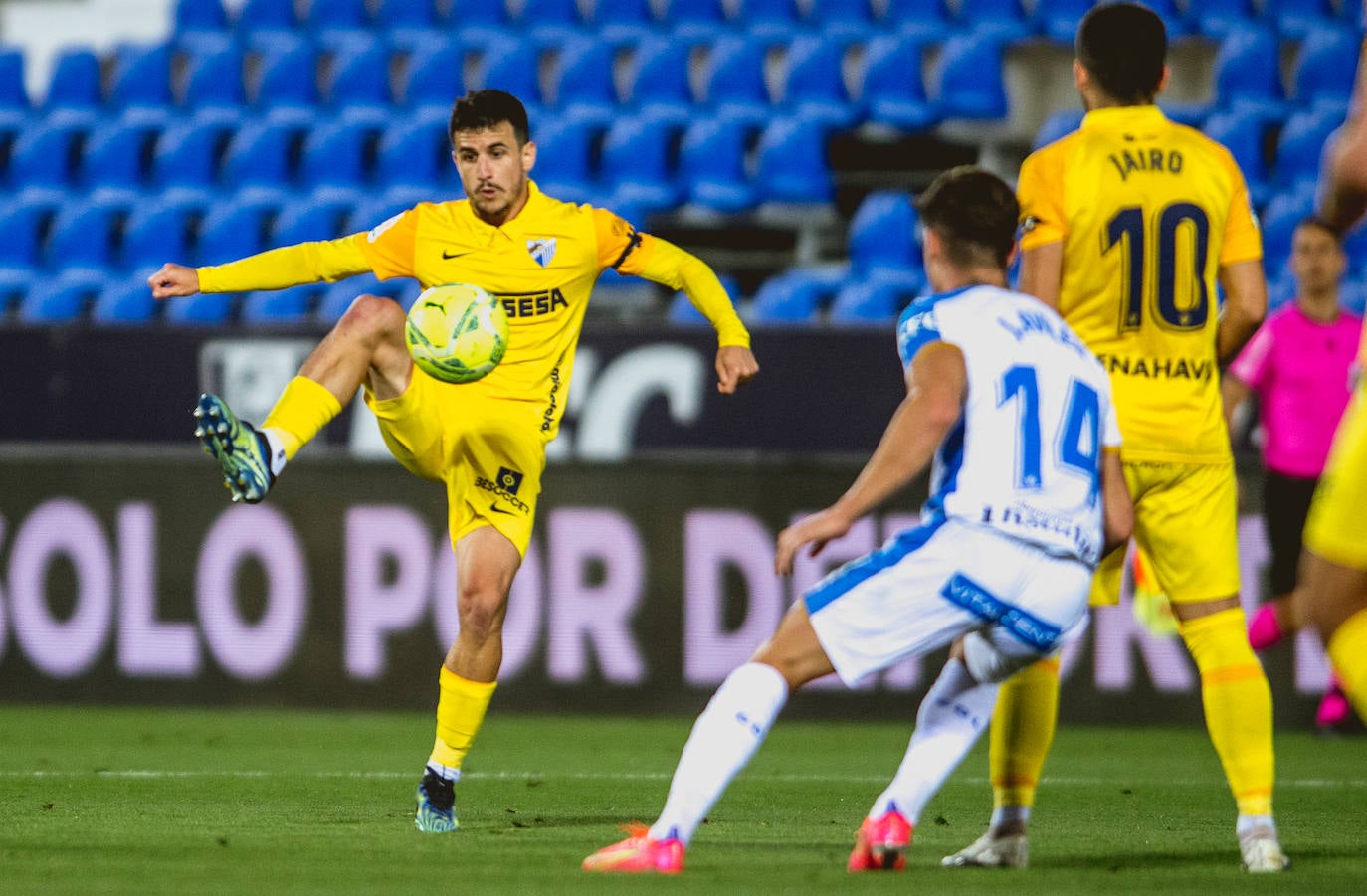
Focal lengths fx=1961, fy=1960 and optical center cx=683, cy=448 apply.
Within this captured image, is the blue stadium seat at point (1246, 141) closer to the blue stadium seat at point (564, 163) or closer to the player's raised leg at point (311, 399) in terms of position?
the blue stadium seat at point (564, 163)

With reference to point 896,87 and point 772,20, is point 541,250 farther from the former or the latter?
point 772,20

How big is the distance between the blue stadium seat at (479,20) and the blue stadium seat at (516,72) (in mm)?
378

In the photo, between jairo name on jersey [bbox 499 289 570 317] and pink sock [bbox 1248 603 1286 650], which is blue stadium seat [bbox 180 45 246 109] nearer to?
jairo name on jersey [bbox 499 289 570 317]

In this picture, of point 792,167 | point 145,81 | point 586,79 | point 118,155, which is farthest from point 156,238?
point 792,167

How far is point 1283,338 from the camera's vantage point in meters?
8.41

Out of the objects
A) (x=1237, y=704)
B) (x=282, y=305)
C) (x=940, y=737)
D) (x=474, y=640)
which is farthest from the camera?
(x=282, y=305)

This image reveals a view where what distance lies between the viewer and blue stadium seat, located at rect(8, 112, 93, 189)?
41.6ft

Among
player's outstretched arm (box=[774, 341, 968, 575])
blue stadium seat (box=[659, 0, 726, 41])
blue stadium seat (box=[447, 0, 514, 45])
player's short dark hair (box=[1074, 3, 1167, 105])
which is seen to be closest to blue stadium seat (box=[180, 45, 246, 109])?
blue stadium seat (box=[447, 0, 514, 45])

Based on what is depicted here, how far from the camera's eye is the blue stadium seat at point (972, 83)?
12.0 meters

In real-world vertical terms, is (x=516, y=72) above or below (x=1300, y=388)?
above

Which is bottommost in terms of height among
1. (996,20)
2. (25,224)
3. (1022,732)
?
(1022,732)

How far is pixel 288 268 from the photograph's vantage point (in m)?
5.60

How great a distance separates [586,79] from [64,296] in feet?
11.4

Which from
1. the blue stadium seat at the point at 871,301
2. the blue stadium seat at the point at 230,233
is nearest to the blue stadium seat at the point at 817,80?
the blue stadium seat at the point at 871,301
